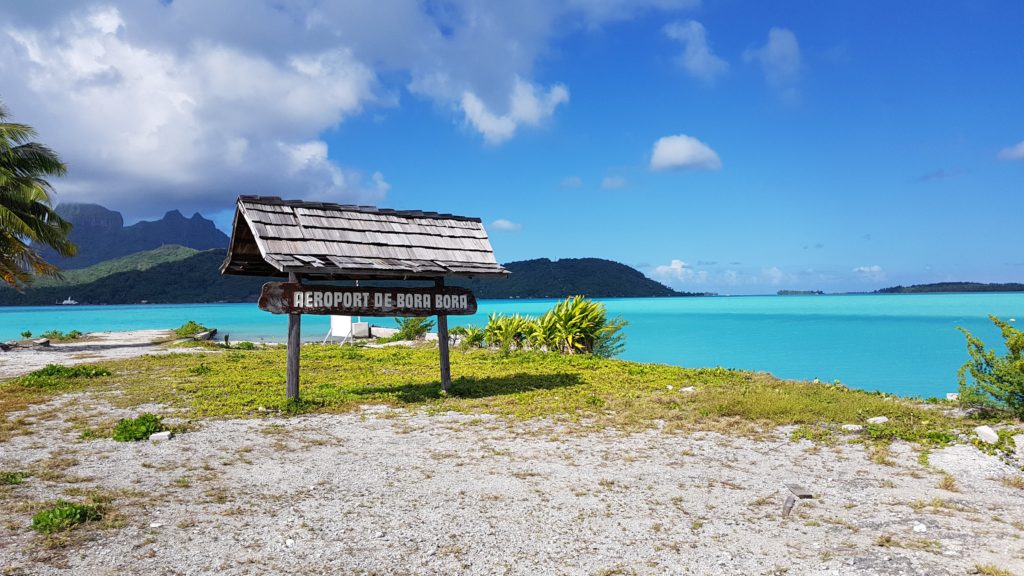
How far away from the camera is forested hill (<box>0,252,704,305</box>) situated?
121 m

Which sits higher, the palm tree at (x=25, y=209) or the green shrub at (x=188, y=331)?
the palm tree at (x=25, y=209)

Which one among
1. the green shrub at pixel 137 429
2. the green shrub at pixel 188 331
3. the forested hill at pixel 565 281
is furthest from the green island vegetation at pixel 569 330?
the forested hill at pixel 565 281

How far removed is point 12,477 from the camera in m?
6.33

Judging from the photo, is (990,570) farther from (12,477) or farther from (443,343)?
(443,343)

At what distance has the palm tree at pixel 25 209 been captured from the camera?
2266cm

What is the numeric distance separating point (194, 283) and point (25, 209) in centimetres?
11302

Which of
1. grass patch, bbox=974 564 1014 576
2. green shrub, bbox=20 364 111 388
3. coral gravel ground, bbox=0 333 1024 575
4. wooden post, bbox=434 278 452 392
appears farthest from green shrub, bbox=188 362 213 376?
grass patch, bbox=974 564 1014 576

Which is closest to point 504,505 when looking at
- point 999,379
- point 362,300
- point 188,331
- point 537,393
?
point 362,300

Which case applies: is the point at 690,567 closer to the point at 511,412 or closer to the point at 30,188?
the point at 511,412

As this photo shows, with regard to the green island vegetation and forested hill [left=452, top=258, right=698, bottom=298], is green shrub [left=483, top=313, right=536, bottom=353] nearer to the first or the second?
the green island vegetation

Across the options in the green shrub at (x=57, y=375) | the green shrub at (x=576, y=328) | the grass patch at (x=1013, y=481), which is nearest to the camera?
the grass patch at (x=1013, y=481)

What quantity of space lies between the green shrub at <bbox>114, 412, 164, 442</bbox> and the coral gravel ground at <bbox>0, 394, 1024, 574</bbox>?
0.37 m

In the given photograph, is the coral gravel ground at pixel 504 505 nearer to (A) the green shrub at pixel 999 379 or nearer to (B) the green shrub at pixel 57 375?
(A) the green shrub at pixel 999 379

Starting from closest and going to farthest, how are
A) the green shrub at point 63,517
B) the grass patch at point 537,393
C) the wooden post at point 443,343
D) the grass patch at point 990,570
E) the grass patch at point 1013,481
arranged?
the grass patch at point 990,570 < the green shrub at point 63,517 < the grass patch at point 1013,481 < the grass patch at point 537,393 < the wooden post at point 443,343
